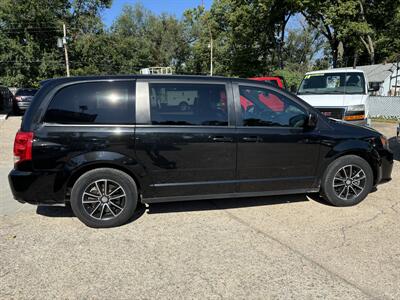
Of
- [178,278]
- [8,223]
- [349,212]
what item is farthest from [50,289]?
[349,212]

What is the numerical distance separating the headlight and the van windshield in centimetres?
93

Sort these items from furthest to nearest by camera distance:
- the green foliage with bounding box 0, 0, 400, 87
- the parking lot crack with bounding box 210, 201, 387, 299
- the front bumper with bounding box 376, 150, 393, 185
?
the green foliage with bounding box 0, 0, 400, 87, the front bumper with bounding box 376, 150, 393, 185, the parking lot crack with bounding box 210, 201, 387, 299

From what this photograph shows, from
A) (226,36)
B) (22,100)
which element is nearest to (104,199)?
(22,100)

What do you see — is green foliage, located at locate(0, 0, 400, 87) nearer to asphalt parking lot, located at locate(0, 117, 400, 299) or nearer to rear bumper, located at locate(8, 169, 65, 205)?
asphalt parking lot, located at locate(0, 117, 400, 299)

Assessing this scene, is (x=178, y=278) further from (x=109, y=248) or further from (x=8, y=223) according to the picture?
(x=8, y=223)

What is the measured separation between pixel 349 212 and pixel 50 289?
12.4ft

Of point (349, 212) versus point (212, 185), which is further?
point (349, 212)

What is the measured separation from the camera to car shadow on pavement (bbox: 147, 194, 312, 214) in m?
4.75

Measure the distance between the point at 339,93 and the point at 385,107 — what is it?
8647mm

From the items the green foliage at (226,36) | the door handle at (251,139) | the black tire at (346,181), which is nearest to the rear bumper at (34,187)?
the door handle at (251,139)

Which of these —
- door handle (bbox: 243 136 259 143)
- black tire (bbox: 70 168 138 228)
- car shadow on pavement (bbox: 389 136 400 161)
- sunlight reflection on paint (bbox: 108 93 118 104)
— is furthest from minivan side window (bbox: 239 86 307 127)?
car shadow on pavement (bbox: 389 136 400 161)

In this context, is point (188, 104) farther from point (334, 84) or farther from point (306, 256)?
point (334, 84)

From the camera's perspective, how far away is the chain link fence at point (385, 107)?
15812mm

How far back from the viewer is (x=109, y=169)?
405 cm
